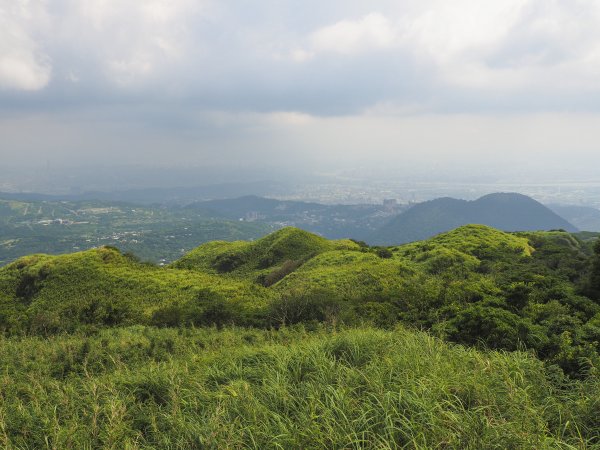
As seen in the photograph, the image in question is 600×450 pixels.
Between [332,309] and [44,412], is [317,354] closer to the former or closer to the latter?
[44,412]

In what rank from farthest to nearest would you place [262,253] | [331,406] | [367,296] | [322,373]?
[262,253], [367,296], [322,373], [331,406]

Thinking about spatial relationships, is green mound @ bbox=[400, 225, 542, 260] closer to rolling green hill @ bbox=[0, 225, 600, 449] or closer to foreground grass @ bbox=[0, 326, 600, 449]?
rolling green hill @ bbox=[0, 225, 600, 449]

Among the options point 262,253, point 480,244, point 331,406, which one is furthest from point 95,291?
point 480,244

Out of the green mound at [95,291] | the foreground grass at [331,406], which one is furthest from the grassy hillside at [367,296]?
the foreground grass at [331,406]

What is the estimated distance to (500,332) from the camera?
1077cm

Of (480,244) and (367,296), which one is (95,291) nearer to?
(367,296)

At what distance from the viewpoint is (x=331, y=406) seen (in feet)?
17.5

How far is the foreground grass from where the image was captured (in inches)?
186

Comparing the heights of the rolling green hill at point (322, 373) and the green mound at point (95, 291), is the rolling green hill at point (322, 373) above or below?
above

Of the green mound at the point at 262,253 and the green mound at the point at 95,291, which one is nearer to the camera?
the green mound at the point at 95,291

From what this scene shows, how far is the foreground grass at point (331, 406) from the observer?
473 centimetres

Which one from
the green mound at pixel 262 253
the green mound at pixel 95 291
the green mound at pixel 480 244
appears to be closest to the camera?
the green mound at pixel 95 291

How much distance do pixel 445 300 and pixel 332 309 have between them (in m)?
6.24

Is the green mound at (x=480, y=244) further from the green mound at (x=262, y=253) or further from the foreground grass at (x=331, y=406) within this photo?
the foreground grass at (x=331, y=406)
